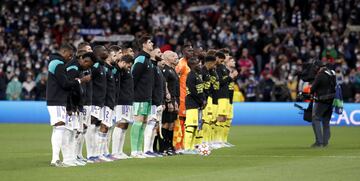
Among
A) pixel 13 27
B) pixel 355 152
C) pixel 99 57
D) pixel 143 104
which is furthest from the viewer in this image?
pixel 13 27

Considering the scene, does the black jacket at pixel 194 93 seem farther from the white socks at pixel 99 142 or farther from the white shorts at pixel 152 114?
the white socks at pixel 99 142

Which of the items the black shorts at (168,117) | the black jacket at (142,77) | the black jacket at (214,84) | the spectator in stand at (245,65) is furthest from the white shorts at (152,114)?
the spectator in stand at (245,65)

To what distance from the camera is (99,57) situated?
66.2ft

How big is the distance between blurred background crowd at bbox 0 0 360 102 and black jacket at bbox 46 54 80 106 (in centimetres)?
2180

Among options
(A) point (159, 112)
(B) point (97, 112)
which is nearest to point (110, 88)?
(B) point (97, 112)

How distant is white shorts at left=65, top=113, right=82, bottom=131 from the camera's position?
1877 cm

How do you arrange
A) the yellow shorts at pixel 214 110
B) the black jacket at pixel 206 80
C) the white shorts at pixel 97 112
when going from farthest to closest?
the yellow shorts at pixel 214 110, the black jacket at pixel 206 80, the white shorts at pixel 97 112

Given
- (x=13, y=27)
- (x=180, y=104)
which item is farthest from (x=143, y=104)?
(x=13, y=27)

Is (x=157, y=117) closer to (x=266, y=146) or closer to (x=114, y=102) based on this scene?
(x=114, y=102)

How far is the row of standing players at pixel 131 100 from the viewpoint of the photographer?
739 inches

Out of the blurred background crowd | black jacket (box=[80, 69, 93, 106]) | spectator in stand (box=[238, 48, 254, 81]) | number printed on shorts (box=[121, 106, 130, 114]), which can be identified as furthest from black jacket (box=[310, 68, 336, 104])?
spectator in stand (box=[238, 48, 254, 81])

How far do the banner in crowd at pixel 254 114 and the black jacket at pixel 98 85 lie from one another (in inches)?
737

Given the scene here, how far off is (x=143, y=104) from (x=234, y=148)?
4.38 meters

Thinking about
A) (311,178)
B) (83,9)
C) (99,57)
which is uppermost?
(83,9)
